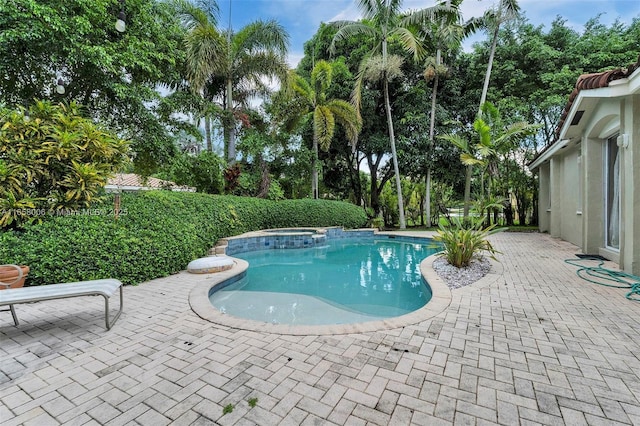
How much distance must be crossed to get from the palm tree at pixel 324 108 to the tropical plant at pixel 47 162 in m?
11.2

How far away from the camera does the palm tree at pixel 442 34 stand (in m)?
15.1

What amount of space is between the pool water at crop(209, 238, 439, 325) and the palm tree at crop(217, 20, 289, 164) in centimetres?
736

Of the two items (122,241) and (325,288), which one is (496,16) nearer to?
(325,288)

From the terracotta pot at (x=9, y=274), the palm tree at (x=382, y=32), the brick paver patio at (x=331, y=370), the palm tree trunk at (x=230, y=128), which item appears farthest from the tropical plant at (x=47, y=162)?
the palm tree at (x=382, y=32)

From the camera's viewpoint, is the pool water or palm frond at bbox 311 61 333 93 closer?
the pool water

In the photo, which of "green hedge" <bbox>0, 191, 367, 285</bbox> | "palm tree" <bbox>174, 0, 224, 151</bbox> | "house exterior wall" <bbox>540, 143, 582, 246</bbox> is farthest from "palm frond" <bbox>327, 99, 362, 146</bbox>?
"green hedge" <bbox>0, 191, 367, 285</bbox>

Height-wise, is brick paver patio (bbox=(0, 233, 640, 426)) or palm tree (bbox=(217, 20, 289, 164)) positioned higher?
palm tree (bbox=(217, 20, 289, 164))

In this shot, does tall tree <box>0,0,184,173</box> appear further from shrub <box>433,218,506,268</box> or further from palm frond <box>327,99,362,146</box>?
shrub <box>433,218,506,268</box>

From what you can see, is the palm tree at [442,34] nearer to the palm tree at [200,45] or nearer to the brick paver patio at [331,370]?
the palm tree at [200,45]

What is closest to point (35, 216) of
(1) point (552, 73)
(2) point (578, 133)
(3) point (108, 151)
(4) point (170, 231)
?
(3) point (108, 151)

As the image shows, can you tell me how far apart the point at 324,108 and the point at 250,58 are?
431 cm

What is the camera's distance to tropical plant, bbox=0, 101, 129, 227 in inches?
201

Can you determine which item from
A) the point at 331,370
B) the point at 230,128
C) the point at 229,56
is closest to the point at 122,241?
the point at 331,370

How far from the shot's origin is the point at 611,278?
18.2 feet
